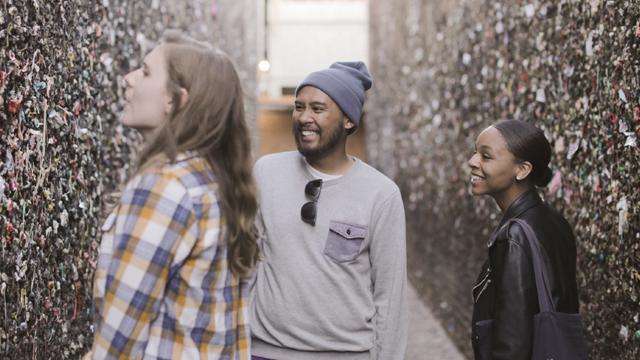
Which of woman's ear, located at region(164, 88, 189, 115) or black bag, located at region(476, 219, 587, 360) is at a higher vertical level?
woman's ear, located at region(164, 88, 189, 115)

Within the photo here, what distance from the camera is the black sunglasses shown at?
210 centimetres

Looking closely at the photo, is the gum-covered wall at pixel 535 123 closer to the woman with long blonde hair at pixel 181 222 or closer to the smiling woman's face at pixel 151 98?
the woman with long blonde hair at pixel 181 222

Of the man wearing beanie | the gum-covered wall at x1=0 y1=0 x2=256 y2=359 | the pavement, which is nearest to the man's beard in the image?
the man wearing beanie

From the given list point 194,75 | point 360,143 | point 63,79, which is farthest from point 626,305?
point 360,143

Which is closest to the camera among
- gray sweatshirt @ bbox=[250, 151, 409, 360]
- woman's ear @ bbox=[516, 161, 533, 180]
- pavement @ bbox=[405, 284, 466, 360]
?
gray sweatshirt @ bbox=[250, 151, 409, 360]

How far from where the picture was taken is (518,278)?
1863 millimetres

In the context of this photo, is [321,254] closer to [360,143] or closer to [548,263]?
[548,263]

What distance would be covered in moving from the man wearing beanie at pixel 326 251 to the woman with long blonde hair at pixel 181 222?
1.84 ft

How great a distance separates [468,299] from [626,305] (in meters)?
2.63

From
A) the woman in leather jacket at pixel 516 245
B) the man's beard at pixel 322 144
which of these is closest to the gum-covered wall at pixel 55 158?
the man's beard at pixel 322 144

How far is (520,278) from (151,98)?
1329mm

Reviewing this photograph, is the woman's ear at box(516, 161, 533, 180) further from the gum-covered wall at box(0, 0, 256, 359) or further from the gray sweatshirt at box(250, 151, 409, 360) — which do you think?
the gum-covered wall at box(0, 0, 256, 359)

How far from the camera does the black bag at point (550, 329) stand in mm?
1786

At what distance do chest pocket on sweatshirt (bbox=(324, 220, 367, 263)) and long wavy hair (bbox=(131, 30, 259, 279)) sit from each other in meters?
0.64
